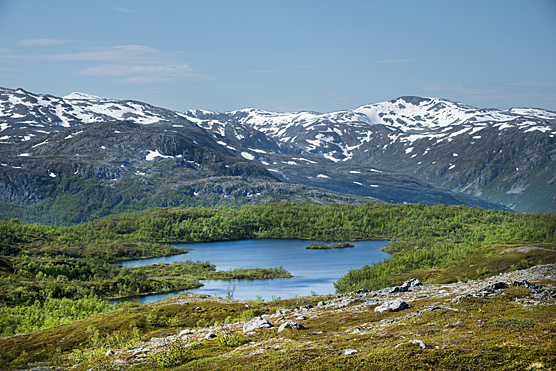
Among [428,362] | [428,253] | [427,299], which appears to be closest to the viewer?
[428,362]

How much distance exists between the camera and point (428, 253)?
145750 mm

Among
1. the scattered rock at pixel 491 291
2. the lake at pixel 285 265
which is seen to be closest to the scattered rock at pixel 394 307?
the scattered rock at pixel 491 291

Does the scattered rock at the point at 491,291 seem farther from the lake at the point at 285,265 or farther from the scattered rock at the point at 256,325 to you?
the lake at the point at 285,265

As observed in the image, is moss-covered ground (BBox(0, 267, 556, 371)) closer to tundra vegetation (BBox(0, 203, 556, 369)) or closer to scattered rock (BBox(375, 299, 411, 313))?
tundra vegetation (BBox(0, 203, 556, 369))

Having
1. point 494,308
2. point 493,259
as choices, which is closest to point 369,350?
point 494,308

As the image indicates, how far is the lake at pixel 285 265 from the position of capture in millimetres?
114969

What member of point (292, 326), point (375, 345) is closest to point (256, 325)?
point (292, 326)

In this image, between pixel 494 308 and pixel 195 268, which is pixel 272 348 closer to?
pixel 494 308

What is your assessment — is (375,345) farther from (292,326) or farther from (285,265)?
(285,265)

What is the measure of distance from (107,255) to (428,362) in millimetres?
172275

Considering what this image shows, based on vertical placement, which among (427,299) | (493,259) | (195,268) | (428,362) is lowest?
(195,268)

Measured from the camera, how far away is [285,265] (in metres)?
161

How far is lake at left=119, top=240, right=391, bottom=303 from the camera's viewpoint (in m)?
115

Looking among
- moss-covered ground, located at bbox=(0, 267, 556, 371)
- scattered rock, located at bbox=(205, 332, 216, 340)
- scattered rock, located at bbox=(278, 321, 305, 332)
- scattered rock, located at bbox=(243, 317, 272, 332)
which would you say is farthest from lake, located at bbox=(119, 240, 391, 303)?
scattered rock, located at bbox=(278, 321, 305, 332)
